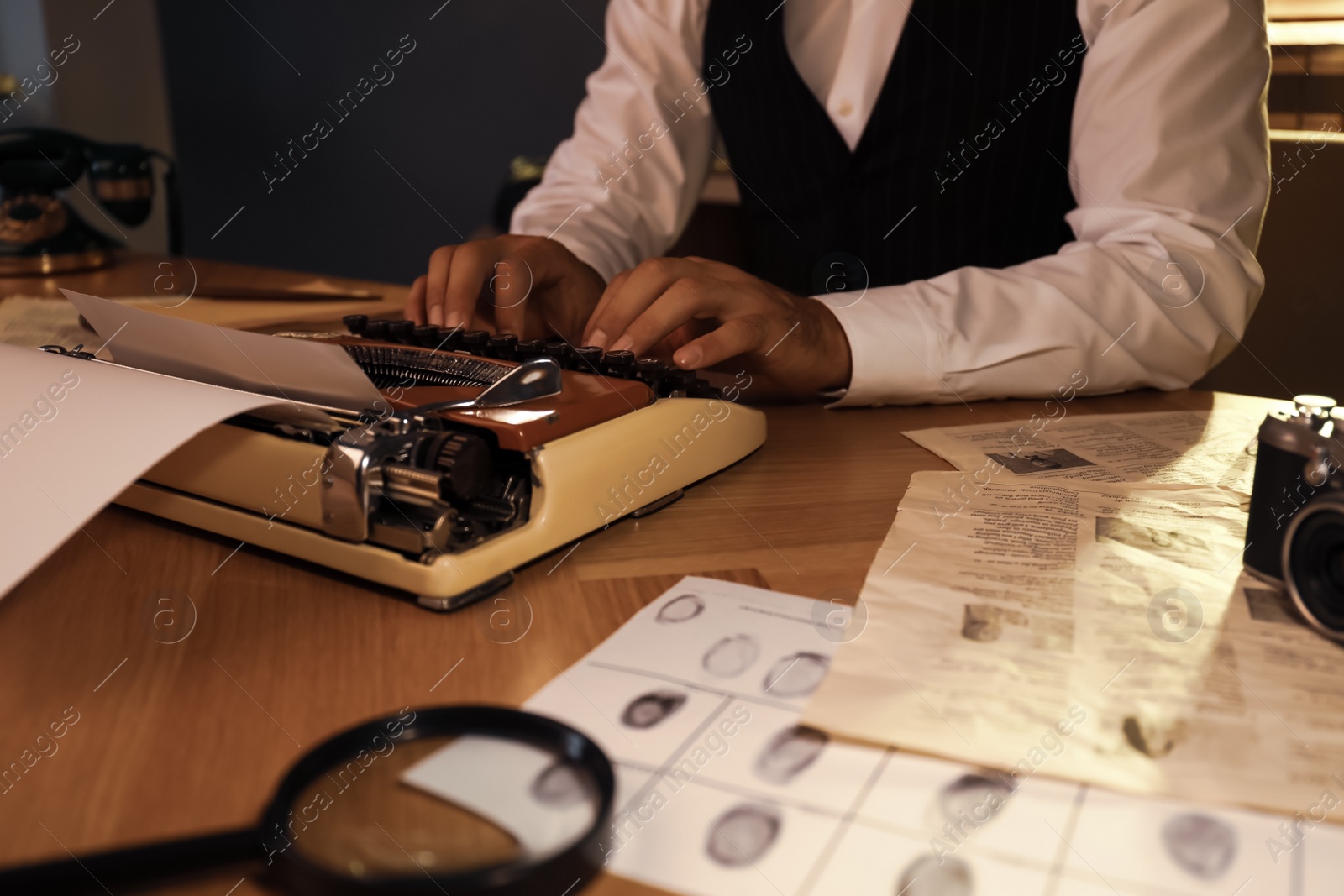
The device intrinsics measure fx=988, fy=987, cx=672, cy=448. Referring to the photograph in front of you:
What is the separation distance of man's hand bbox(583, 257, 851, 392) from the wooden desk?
Result: 15 cm

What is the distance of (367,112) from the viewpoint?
3551 millimetres

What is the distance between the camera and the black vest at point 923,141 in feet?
4.38

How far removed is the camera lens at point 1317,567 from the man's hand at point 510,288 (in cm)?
76

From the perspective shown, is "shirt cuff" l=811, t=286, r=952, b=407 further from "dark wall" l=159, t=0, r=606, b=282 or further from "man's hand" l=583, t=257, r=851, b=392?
"dark wall" l=159, t=0, r=606, b=282

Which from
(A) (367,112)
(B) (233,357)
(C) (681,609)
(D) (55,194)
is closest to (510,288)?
(B) (233,357)

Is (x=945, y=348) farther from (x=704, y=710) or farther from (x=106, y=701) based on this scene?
(x=106, y=701)

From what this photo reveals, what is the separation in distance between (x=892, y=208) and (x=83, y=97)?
299 cm

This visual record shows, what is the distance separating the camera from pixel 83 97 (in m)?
3.26

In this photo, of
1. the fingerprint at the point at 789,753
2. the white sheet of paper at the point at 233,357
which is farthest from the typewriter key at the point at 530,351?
the fingerprint at the point at 789,753

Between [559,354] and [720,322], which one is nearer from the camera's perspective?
[559,354]

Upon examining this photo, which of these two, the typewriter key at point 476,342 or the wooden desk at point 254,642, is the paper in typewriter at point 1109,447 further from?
the typewriter key at point 476,342

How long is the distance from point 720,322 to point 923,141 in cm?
61

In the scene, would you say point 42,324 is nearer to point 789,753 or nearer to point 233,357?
point 233,357

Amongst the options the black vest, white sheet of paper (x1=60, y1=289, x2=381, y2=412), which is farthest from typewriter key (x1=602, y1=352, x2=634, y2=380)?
the black vest
